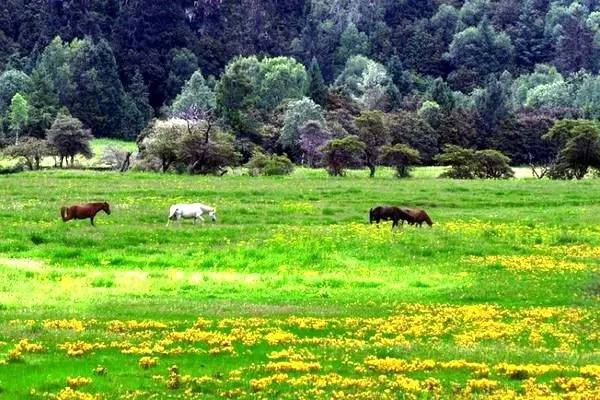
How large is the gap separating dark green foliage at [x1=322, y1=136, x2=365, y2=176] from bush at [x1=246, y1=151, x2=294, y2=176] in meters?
4.48

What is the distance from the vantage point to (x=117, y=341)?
69.6ft

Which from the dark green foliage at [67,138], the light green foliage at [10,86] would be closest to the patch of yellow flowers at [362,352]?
the dark green foliage at [67,138]

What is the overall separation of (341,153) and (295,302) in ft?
237

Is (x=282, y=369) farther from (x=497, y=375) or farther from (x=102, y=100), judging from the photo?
(x=102, y=100)

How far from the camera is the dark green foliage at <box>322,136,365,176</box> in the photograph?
9850 centimetres

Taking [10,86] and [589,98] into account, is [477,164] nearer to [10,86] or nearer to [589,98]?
[589,98]

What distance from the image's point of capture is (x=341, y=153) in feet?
329

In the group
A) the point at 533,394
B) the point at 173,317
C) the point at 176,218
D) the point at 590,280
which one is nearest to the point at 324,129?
the point at 176,218

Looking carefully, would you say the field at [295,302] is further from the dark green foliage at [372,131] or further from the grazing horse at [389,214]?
the dark green foliage at [372,131]

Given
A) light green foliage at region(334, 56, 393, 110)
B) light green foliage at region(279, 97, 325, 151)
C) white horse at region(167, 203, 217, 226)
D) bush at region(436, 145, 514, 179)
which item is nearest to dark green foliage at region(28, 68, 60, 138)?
light green foliage at region(279, 97, 325, 151)

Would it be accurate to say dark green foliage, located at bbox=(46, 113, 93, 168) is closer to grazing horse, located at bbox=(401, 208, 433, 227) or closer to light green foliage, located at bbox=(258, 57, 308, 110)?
light green foliage, located at bbox=(258, 57, 308, 110)

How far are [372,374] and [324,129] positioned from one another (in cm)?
10546

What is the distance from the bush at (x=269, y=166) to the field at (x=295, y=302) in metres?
39.0

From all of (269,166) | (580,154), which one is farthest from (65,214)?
(580,154)
